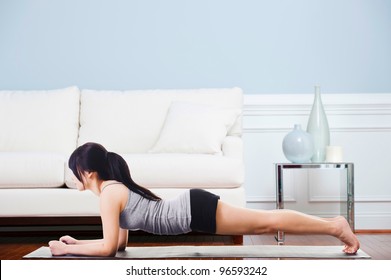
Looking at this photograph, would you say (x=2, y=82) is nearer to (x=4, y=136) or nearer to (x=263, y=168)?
(x=4, y=136)

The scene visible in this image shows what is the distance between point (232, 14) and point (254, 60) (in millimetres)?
297

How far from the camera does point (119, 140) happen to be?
2.78 m

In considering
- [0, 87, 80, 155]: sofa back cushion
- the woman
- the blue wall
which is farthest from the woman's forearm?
the blue wall

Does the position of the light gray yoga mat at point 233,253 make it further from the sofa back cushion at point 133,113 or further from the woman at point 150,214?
the sofa back cushion at point 133,113

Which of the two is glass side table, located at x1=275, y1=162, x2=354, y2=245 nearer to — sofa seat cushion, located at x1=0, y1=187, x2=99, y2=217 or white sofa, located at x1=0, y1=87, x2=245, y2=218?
white sofa, located at x1=0, y1=87, x2=245, y2=218

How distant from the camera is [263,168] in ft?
10.9

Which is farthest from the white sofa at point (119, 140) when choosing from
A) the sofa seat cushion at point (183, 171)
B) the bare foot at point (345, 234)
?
the bare foot at point (345, 234)

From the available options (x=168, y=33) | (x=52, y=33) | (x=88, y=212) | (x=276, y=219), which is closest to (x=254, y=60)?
(x=168, y=33)

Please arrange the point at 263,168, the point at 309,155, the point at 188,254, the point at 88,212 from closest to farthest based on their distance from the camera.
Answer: the point at 188,254
the point at 88,212
the point at 309,155
the point at 263,168

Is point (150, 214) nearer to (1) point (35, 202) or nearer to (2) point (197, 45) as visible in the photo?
(1) point (35, 202)

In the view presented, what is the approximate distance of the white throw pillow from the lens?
8.75 ft

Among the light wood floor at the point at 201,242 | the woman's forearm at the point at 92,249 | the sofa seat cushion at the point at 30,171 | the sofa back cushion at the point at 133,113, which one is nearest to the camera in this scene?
the woman's forearm at the point at 92,249

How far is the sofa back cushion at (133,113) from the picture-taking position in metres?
2.83

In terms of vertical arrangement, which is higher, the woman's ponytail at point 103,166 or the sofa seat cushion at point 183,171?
the woman's ponytail at point 103,166
